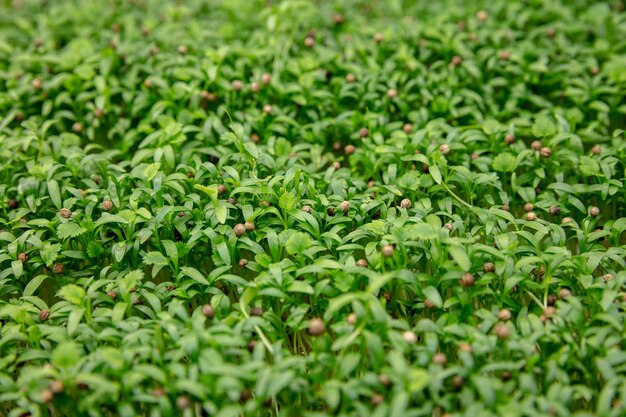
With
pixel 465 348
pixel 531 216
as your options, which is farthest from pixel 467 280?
pixel 531 216

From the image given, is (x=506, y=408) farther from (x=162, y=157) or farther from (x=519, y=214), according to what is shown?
(x=162, y=157)

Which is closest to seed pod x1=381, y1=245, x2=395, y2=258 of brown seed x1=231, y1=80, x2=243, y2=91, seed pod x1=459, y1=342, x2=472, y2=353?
seed pod x1=459, y1=342, x2=472, y2=353

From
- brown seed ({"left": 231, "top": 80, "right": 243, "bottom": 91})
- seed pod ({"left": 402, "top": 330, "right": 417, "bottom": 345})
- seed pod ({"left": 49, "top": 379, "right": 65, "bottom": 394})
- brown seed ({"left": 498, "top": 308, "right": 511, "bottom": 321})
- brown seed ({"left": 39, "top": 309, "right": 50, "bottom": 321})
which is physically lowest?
Answer: brown seed ({"left": 498, "top": 308, "right": 511, "bottom": 321})

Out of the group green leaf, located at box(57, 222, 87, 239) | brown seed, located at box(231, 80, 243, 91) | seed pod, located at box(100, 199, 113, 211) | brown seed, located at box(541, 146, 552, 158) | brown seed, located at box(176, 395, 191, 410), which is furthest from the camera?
brown seed, located at box(231, 80, 243, 91)

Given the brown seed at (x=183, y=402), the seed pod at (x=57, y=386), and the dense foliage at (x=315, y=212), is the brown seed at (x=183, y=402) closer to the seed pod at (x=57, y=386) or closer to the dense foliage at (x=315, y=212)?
the dense foliage at (x=315, y=212)

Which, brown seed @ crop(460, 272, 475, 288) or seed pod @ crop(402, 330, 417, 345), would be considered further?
brown seed @ crop(460, 272, 475, 288)

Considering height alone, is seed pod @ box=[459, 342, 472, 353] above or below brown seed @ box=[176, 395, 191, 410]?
below

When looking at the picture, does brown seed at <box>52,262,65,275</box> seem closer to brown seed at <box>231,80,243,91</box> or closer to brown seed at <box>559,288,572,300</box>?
brown seed at <box>231,80,243,91</box>
